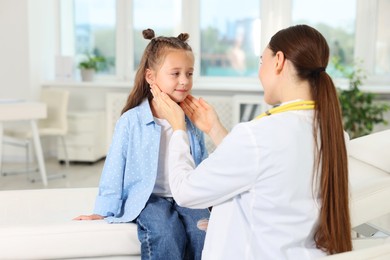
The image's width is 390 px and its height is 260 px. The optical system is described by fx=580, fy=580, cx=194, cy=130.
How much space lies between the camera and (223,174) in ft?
4.19

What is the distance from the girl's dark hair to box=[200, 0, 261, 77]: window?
3.87 meters

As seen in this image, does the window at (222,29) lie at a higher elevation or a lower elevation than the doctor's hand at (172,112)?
higher

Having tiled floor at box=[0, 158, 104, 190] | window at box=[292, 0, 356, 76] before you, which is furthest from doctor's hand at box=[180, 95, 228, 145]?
window at box=[292, 0, 356, 76]

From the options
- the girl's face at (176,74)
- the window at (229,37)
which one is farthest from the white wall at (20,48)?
the girl's face at (176,74)

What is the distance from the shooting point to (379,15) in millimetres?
5402

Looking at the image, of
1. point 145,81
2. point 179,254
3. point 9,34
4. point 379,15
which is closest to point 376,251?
point 179,254

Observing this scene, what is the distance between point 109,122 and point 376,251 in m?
4.65

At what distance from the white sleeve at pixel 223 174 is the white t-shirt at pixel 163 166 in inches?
21.5

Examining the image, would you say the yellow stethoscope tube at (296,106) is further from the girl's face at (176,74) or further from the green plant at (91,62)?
the green plant at (91,62)

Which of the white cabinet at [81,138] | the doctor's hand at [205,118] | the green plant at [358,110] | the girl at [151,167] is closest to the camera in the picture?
the doctor's hand at [205,118]

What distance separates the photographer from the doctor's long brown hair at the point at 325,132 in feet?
4.20

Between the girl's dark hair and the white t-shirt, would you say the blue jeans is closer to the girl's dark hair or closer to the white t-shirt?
the white t-shirt

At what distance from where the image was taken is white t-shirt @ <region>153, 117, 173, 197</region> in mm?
1956

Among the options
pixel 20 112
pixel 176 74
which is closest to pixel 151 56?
pixel 176 74
